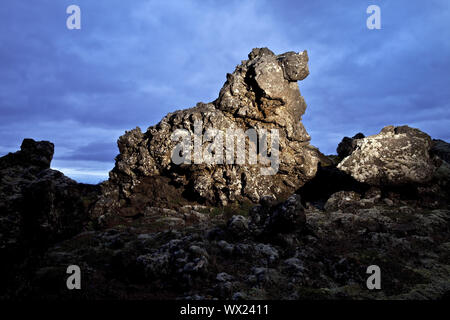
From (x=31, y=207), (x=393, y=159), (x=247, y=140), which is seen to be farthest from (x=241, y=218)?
(x=393, y=159)

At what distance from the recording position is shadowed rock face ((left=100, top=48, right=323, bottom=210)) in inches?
1287

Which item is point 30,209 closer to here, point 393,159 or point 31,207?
point 31,207

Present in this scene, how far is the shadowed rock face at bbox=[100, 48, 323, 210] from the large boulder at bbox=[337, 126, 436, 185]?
6.79 metres

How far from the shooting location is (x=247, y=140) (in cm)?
3447

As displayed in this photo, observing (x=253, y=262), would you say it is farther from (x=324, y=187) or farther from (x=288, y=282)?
(x=324, y=187)

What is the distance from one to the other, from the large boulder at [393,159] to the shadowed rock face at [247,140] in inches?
267

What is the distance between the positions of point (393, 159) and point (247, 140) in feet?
55.1

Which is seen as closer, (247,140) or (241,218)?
(241,218)

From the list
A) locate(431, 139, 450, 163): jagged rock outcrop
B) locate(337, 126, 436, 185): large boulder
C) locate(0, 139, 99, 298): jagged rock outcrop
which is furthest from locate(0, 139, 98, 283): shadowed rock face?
locate(431, 139, 450, 163): jagged rock outcrop

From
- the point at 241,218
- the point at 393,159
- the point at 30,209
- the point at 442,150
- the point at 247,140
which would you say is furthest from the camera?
the point at 442,150

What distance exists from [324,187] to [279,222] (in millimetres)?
19160

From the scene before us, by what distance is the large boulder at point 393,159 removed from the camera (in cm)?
2834

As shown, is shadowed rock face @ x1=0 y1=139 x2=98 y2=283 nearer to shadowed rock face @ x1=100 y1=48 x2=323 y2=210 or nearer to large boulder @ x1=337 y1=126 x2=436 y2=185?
shadowed rock face @ x1=100 y1=48 x2=323 y2=210

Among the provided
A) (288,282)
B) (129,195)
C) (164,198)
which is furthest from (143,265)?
(129,195)
